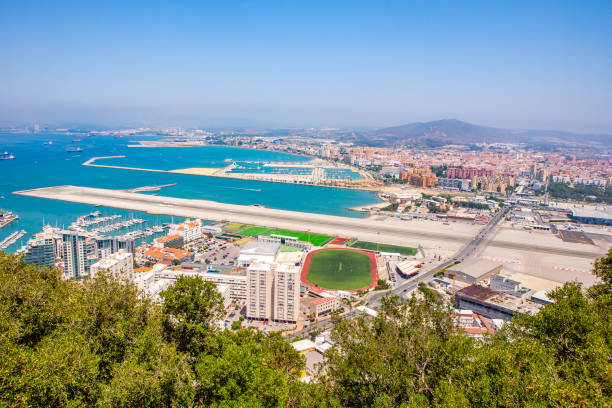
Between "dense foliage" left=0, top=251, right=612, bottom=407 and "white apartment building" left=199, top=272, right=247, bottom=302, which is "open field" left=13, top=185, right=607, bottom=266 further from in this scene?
"dense foliage" left=0, top=251, right=612, bottom=407

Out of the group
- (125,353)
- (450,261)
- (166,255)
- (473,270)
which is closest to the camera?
(125,353)

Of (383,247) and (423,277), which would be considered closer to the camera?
(423,277)

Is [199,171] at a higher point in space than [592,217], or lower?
higher

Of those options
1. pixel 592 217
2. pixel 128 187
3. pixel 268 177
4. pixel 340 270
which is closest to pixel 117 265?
pixel 340 270

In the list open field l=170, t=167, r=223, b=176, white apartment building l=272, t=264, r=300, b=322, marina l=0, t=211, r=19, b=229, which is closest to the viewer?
white apartment building l=272, t=264, r=300, b=322

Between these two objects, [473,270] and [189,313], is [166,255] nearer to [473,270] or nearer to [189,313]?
[189,313]

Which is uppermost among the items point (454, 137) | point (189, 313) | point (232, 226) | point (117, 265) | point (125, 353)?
point (454, 137)

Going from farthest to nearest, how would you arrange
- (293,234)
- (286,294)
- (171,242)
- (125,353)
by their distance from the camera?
→ 1. (293,234)
2. (171,242)
3. (286,294)
4. (125,353)

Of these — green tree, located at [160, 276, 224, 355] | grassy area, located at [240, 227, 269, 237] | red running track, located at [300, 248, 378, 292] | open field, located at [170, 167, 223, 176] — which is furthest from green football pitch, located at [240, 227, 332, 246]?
open field, located at [170, 167, 223, 176]
